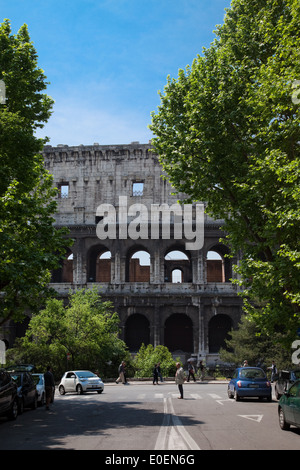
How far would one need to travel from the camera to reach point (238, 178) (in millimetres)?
16688

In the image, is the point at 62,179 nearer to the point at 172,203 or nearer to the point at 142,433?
the point at 172,203

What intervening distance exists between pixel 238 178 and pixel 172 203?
28.4m

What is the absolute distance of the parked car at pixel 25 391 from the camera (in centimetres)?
1625

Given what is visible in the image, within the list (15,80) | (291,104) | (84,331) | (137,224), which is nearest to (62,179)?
(137,224)

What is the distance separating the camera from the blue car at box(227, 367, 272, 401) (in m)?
19.1

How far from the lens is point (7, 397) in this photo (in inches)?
543

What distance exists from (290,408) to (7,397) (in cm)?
782

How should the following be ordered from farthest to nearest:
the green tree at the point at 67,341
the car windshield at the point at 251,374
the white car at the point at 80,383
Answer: the green tree at the point at 67,341 → the white car at the point at 80,383 → the car windshield at the point at 251,374

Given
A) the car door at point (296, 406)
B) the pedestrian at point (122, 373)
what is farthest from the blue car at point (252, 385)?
the pedestrian at point (122, 373)

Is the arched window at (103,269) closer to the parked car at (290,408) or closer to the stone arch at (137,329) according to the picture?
the stone arch at (137,329)

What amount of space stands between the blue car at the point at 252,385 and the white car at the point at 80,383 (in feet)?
27.0

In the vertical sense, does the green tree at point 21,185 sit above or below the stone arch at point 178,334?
above
